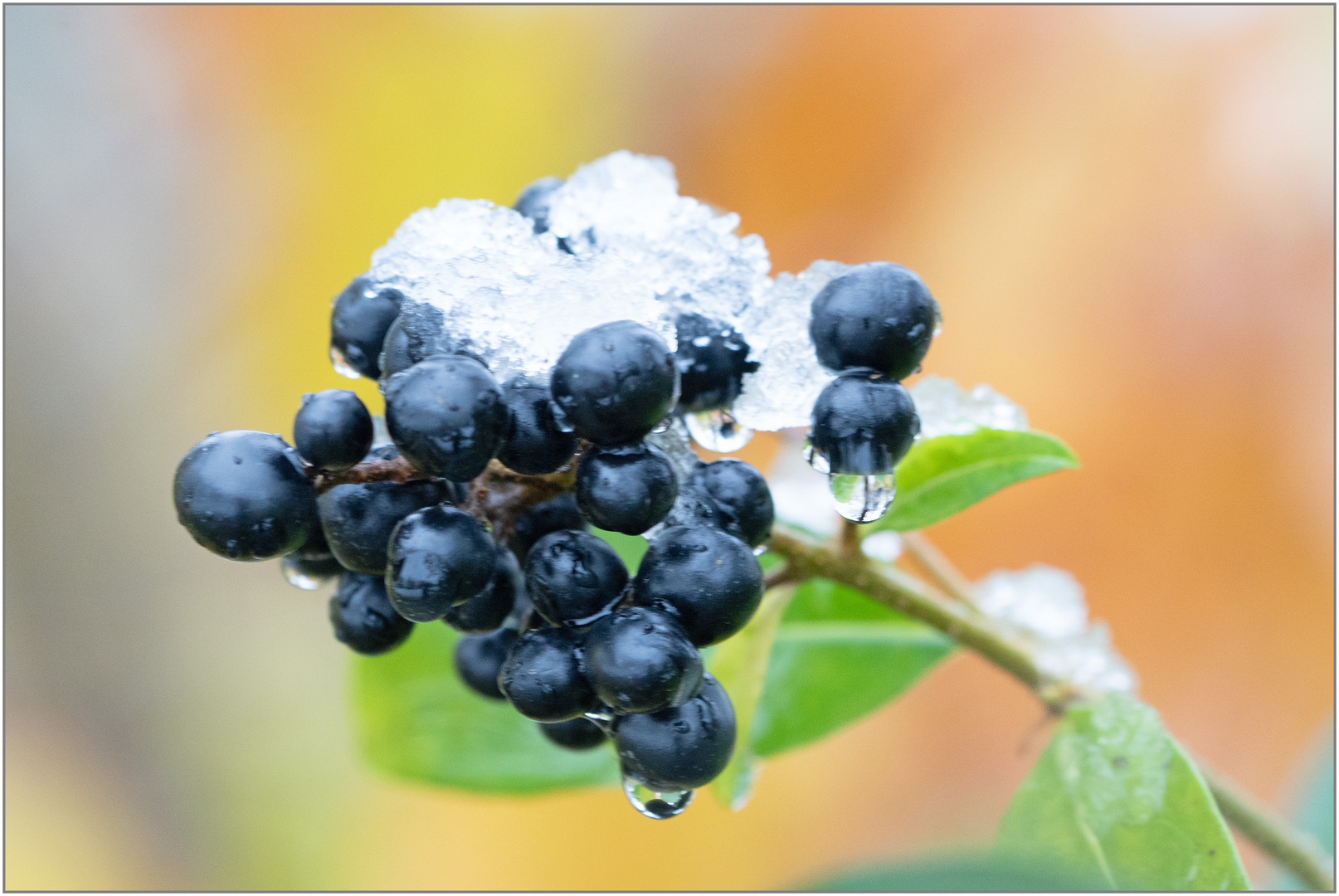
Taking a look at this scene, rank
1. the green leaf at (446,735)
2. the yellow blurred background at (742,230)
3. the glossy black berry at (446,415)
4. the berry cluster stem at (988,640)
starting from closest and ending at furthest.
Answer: the glossy black berry at (446,415) < the berry cluster stem at (988,640) < the green leaf at (446,735) < the yellow blurred background at (742,230)

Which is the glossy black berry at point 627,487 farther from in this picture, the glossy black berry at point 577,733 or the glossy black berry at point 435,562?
the glossy black berry at point 577,733

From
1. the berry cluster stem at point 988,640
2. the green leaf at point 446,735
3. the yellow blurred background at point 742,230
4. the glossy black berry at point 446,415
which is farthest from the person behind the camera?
the yellow blurred background at point 742,230

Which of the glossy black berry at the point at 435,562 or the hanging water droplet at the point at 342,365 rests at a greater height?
A: the hanging water droplet at the point at 342,365

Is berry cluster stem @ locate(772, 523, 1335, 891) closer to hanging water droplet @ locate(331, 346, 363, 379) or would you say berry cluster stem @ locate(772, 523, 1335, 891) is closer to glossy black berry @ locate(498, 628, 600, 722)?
glossy black berry @ locate(498, 628, 600, 722)

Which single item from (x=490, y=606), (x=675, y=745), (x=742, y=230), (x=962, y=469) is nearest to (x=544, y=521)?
(x=490, y=606)

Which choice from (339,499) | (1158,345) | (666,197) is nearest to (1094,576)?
(1158,345)

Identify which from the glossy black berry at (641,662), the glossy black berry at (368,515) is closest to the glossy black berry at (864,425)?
the glossy black berry at (641,662)

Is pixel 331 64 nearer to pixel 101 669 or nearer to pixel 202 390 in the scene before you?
pixel 202 390
